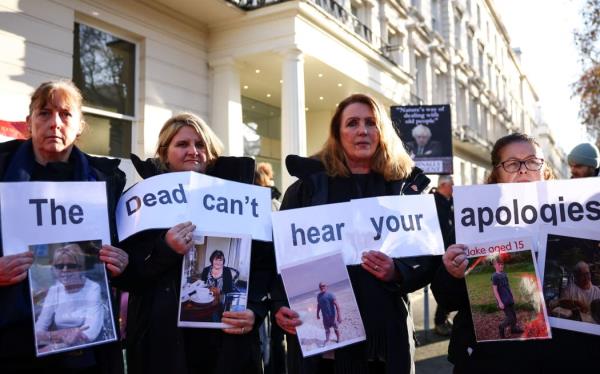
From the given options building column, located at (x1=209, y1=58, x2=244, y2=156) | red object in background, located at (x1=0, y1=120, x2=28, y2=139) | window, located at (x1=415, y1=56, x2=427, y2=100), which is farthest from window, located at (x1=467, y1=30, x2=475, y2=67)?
red object in background, located at (x1=0, y1=120, x2=28, y2=139)

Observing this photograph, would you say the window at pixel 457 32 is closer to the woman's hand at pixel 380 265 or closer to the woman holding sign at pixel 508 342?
the woman holding sign at pixel 508 342

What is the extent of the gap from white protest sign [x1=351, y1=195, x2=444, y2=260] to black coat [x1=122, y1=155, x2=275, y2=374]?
0.54 meters

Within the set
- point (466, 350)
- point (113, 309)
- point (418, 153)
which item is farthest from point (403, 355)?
point (418, 153)

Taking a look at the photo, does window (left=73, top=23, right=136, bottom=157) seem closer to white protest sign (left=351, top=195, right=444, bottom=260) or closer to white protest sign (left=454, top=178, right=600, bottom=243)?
white protest sign (left=351, top=195, right=444, bottom=260)

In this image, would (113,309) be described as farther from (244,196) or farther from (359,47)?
(359,47)

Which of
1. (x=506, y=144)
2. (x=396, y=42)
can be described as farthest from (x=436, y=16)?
(x=506, y=144)

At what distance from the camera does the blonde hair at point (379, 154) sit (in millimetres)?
2340

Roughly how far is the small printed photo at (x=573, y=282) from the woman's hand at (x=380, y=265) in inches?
24.3

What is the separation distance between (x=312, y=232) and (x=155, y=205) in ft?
2.35

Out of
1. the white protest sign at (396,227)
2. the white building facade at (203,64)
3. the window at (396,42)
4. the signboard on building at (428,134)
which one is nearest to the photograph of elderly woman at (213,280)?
the white protest sign at (396,227)

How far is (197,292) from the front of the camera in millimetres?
2113

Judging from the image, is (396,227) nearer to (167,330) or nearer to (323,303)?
(323,303)

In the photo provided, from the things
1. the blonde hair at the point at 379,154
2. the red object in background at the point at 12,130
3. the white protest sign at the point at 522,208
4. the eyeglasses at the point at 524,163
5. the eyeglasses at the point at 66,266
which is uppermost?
the red object in background at the point at 12,130

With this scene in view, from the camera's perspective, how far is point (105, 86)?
31.7 ft
